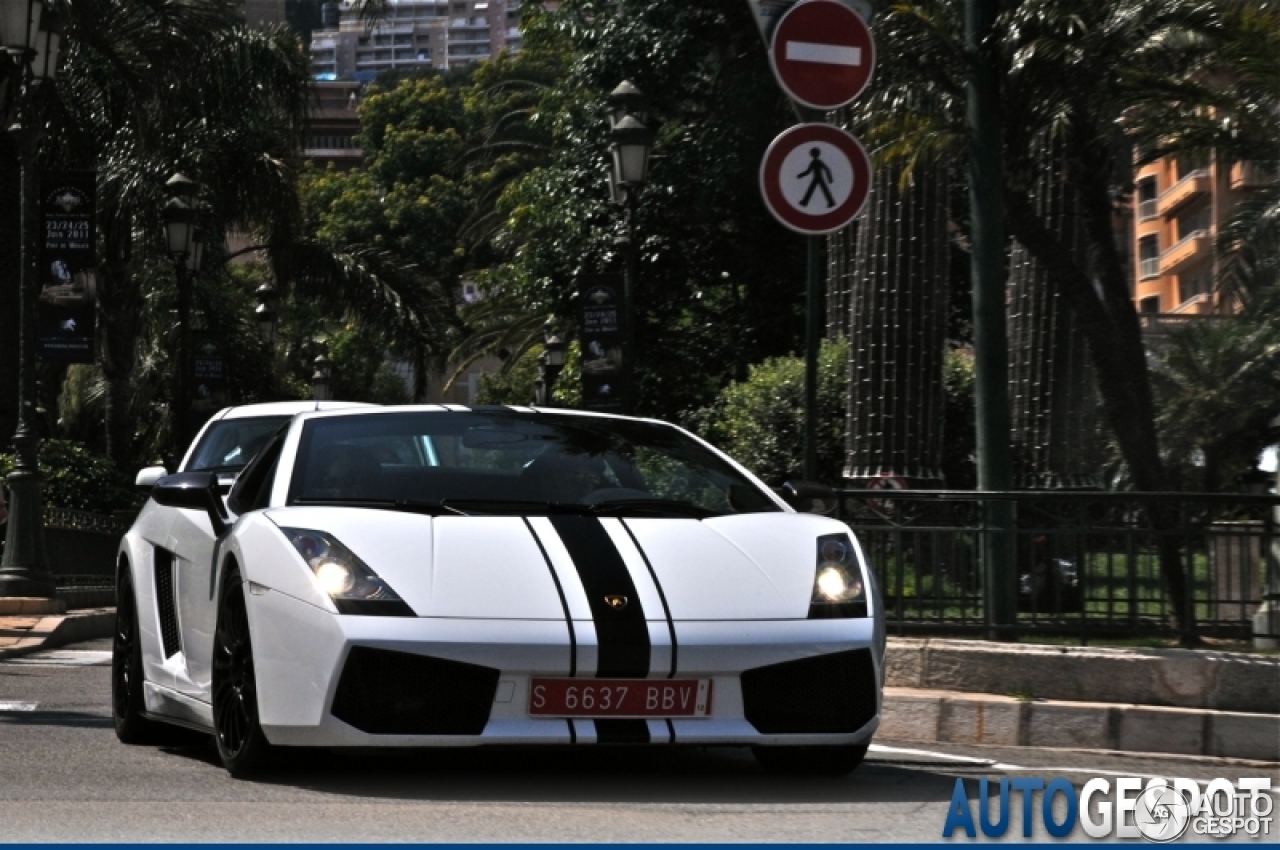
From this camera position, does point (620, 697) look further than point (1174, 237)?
No

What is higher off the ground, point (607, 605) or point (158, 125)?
point (158, 125)

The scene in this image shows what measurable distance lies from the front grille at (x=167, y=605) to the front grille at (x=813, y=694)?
2469 millimetres

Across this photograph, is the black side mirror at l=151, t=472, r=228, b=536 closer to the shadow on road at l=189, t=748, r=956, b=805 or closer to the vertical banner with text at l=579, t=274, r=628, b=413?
the shadow on road at l=189, t=748, r=956, b=805

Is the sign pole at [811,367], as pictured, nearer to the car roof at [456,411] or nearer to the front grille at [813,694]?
the car roof at [456,411]

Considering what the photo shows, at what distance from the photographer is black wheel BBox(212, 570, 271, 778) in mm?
6852

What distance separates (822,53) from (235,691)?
4.97 meters

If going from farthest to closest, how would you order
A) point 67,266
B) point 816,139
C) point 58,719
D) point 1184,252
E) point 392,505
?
point 1184,252
point 67,266
point 816,139
point 58,719
point 392,505

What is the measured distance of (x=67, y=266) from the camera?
A: 2092 cm

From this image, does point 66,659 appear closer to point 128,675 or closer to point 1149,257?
point 128,675

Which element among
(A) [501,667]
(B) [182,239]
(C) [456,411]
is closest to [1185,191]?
(B) [182,239]

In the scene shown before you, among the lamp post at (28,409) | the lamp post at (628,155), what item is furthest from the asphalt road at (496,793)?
the lamp post at (628,155)

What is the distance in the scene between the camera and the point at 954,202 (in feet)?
104

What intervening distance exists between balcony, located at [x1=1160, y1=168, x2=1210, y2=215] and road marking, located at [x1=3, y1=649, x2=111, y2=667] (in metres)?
66.0

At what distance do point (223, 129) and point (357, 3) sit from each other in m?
12.8
